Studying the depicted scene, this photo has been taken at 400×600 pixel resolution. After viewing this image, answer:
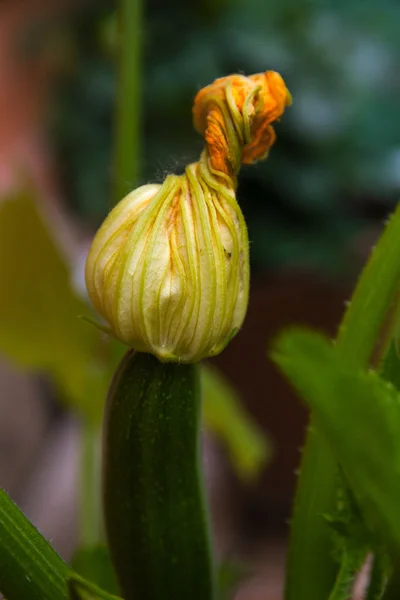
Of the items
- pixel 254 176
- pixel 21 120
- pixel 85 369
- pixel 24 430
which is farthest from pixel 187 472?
pixel 21 120

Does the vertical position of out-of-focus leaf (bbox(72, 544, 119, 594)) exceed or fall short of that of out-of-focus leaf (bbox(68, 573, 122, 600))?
it falls short

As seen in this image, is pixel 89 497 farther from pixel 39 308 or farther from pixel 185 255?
pixel 185 255

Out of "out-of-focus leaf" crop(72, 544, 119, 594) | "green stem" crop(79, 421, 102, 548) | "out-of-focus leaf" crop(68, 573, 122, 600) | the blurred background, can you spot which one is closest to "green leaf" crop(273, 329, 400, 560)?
"out-of-focus leaf" crop(68, 573, 122, 600)

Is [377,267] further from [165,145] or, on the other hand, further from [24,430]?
[165,145]

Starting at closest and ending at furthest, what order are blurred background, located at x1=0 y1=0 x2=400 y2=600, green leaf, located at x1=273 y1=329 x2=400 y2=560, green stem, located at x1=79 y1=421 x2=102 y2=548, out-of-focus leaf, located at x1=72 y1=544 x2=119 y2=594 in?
1. green leaf, located at x1=273 y1=329 x2=400 y2=560
2. out-of-focus leaf, located at x1=72 y1=544 x2=119 y2=594
3. green stem, located at x1=79 y1=421 x2=102 y2=548
4. blurred background, located at x1=0 y1=0 x2=400 y2=600

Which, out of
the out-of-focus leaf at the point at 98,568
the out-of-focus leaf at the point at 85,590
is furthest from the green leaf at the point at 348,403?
the out-of-focus leaf at the point at 98,568

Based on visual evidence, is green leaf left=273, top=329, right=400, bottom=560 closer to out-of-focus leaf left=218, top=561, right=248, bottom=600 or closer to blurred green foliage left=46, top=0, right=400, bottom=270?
out-of-focus leaf left=218, top=561, right=248, bottom=600
